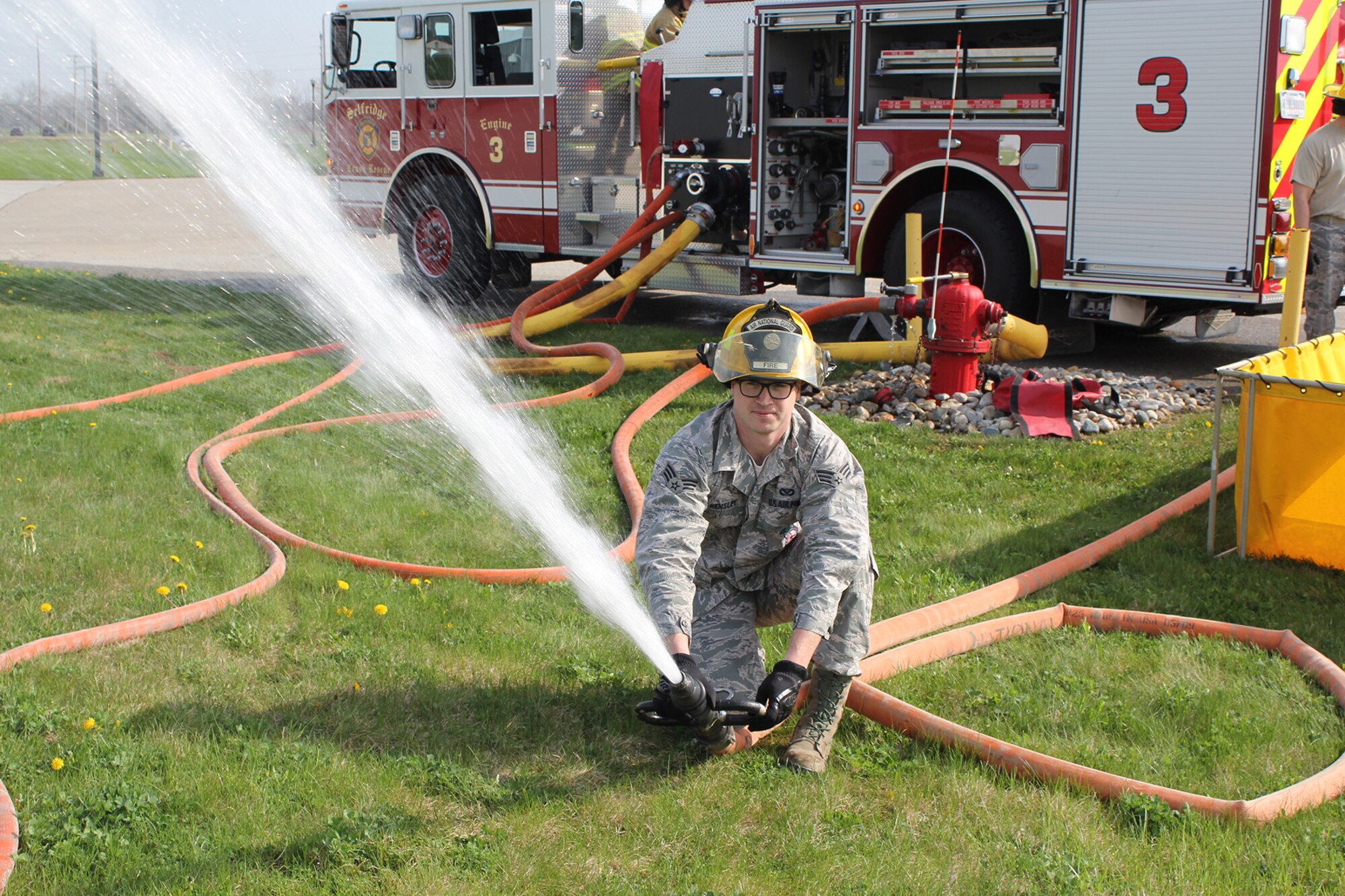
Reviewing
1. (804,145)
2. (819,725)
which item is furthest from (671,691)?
(804,145)

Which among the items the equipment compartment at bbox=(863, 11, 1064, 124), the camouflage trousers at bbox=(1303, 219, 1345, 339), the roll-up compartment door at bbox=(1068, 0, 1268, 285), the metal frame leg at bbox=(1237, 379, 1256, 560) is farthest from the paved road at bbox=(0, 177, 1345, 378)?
the metal frame leg at bbox=(1237, 379, 1256, 560)

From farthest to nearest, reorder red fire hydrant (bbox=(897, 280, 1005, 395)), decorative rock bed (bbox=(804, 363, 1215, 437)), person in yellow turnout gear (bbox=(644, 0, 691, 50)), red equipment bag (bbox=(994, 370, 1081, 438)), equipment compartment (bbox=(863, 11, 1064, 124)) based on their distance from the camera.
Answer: person in yellow turnout gear (bbox=(644, 0, 691, 50)) → equipment compartment (bbox=(863, 11, 1064, 124)) → red fire hydrant (bbox=(897, 280, 1005, 395)) → decorative rock bed (bbox=(804, 363, 1215, 437)) → red equipment bag (bbox=(994, 370, 1081, 438))

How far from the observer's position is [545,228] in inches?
477

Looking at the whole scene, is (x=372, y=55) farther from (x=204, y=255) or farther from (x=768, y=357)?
(x=768, y=357)

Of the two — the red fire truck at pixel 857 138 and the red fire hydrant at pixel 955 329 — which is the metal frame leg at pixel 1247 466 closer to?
the red fire hydrant at pixel 955 329

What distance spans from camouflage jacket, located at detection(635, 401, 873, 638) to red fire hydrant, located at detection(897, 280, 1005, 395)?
13.9ft

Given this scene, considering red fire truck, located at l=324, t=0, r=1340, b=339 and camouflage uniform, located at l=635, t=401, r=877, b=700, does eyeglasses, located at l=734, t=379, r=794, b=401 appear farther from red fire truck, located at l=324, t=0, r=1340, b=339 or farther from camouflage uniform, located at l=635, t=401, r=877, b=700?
red fire truck, located at l=324, t=0, r=1340, b=339

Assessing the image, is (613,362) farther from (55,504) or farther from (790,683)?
(790,683)

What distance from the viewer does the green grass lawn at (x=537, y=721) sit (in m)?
3.17

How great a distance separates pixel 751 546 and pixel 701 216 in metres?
7.11

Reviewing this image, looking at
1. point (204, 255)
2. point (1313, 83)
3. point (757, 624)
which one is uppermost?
point (1313, 83)

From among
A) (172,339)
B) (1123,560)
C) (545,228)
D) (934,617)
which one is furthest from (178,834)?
(545,228)

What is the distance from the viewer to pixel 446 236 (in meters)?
13.0

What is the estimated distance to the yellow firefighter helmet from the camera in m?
3.57
